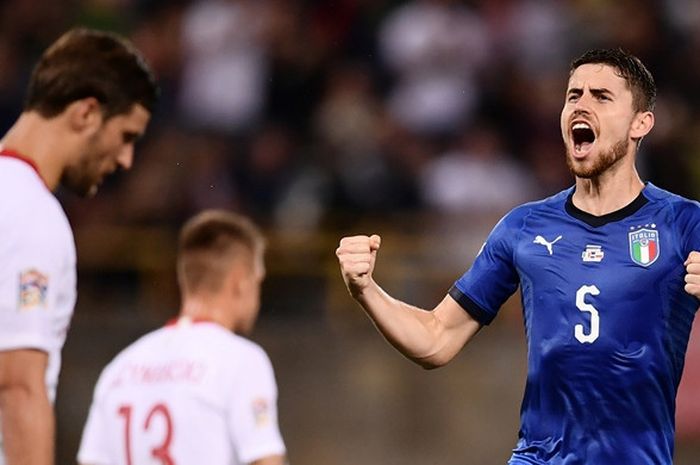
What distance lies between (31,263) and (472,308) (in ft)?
6.30

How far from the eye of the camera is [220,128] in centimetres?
1252

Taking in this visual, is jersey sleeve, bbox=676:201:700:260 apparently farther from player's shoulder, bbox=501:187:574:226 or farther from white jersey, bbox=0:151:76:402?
white jersey, bbox=0:151:76:402

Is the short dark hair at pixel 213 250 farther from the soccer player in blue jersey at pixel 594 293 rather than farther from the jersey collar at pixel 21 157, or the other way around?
the jersey collar at pixel 21 157

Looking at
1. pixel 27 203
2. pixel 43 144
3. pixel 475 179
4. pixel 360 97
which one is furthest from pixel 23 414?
pixel 360 97

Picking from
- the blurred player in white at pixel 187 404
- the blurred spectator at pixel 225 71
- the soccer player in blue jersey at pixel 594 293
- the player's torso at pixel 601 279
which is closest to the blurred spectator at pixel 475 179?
the blurred spectator at pixel 225 71

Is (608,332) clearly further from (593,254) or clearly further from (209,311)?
(209,311)

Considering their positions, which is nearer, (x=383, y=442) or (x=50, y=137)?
(x=50, y=137)

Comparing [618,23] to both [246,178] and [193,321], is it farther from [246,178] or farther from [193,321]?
[193,321]

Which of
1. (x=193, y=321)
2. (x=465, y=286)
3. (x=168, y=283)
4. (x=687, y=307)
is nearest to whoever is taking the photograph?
(x=687, y=307)

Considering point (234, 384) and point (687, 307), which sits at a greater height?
point (687, 307)

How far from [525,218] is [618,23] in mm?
7212

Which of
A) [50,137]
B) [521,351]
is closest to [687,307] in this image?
[50,137]

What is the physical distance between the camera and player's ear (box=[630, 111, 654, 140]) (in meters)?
5.66

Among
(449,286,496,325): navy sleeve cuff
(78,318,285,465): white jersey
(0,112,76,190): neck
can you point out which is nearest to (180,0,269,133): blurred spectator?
(78,318,285,465): white jersey
